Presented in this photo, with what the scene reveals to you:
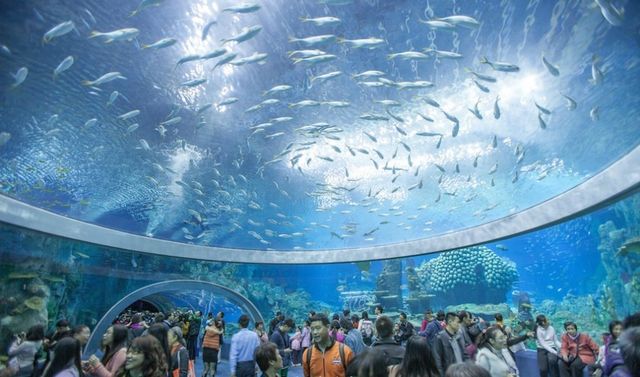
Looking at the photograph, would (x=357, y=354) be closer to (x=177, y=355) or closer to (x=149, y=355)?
(x=149, y=355)

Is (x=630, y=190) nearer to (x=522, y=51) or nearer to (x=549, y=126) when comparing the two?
(x=549, y=126)

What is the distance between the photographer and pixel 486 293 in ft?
72.4

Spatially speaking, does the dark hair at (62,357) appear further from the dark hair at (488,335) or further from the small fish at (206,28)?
the small fish at (206,28)

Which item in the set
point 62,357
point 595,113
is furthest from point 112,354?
point 595,113

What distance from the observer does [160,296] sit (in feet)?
77.7

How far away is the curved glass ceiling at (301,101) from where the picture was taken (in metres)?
6.46

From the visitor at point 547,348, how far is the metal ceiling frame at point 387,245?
4.25m

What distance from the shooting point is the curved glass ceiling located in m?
6.46

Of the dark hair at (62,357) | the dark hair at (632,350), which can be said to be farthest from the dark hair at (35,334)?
the dark hair at (632,350)

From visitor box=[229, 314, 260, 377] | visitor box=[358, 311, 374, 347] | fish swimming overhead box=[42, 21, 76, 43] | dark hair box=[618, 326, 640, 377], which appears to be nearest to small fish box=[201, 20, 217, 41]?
fish swimming overhead box=[42, 21, 76, 43]

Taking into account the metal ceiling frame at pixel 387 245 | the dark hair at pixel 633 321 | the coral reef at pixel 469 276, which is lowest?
the dark hair at pixel 633 321

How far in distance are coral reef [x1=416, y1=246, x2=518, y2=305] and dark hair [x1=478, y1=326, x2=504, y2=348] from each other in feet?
62.5

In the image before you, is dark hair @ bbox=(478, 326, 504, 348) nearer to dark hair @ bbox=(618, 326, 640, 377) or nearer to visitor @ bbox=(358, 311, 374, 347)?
dark hair @ bbox=(618, 326, 640, 377)

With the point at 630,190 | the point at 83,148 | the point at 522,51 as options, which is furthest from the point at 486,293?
the point at 83,148
